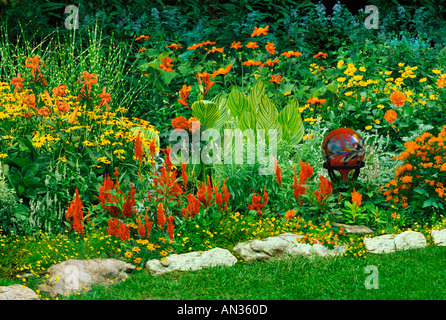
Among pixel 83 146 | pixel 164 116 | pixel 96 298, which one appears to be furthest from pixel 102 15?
pixel 96 298

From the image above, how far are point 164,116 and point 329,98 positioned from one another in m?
2.06

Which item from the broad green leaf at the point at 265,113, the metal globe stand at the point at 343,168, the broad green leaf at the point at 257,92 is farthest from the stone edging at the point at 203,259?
the broad green leaf at the point at 257,92

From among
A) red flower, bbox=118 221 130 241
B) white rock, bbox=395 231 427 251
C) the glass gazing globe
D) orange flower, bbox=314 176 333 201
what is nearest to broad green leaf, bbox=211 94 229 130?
the glass gazing globe

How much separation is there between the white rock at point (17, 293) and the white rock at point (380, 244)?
2.78m

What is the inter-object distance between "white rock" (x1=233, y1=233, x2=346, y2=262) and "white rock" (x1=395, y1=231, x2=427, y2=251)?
0.53 metres

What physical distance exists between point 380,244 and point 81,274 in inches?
101

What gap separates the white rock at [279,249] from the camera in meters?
4.56

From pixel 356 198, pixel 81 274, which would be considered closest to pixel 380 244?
pixel 356 198

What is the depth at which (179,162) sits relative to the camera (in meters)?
5.78

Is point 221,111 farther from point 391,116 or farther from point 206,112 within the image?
point 391,116

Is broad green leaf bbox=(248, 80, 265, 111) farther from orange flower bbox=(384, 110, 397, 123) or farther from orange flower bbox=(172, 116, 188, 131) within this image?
orange flower bbox=(384, 110, 397, 123)

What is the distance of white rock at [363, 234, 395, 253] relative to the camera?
15.8 ft

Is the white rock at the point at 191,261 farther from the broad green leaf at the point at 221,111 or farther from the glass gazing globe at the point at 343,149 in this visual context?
the broad green leaf at the point at 221,111

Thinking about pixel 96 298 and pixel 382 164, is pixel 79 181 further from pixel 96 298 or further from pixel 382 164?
pixel 382 164
